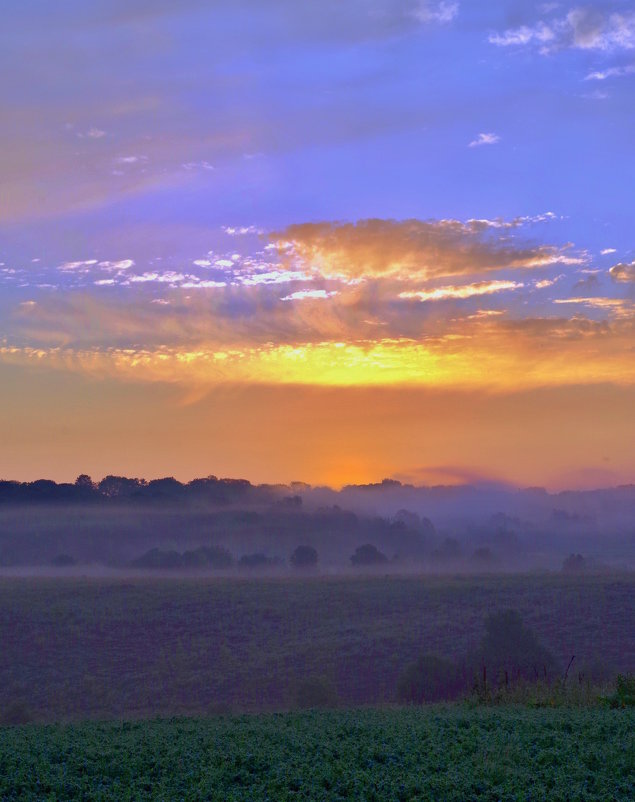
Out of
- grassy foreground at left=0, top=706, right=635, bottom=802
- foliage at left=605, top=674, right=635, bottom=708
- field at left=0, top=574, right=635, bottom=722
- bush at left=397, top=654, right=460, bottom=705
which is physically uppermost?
grassy foreground at left=0, top=706, right=635, bottom=802

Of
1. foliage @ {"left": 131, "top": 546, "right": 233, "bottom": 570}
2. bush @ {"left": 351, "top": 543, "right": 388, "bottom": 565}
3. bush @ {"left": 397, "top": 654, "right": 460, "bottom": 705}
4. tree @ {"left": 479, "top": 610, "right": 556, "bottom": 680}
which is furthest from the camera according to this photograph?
bush @ {"left": 351, "top": 543, "right": 388, "bottom": 565}

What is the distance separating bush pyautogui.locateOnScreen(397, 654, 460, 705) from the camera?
38969 millimetres

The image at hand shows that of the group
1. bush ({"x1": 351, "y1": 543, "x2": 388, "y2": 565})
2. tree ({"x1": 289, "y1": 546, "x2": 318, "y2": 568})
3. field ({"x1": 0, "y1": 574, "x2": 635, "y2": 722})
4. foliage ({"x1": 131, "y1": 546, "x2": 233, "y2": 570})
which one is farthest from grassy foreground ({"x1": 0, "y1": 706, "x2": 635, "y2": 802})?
foliage ({"x1": 131, "y1": 546, "x2": 233, "y2": 570})

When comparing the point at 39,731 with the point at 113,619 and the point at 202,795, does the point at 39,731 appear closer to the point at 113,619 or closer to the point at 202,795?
the point at 202,795

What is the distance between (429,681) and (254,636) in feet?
87.7

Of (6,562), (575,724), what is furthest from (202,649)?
(6,562)

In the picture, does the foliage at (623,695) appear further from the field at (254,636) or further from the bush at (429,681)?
the field at (254,636)

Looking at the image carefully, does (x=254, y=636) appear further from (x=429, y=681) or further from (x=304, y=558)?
(x=304, y=558)

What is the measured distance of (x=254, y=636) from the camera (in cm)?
6438

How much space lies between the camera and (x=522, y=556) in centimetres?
16650

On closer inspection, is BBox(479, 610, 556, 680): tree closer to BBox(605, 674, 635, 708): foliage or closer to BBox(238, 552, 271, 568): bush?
BBox(605, 674, 635, 708): foliage

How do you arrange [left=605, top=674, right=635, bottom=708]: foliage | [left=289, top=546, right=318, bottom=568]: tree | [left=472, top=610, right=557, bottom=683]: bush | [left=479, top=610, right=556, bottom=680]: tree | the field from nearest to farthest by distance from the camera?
[left=605, top=674, right=635, bottom=708]: foliage
[left=472, top=610, right=557, bottom=683]: bush
[left=479, top=610, right=556, bottom=680]: tree
the field
[left=289, top=546, right=318, bottom=568]: tree

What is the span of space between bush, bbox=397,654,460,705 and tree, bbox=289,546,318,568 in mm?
92491

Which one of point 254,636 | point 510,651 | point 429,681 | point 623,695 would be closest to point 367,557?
point 254,636
